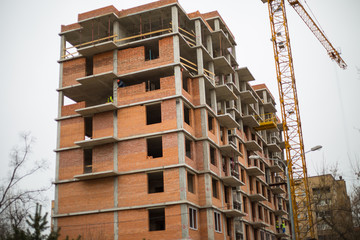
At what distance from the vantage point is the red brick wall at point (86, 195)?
39.7 meters

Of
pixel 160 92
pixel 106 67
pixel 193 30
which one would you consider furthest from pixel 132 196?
pixel 193 30

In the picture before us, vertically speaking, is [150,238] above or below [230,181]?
below

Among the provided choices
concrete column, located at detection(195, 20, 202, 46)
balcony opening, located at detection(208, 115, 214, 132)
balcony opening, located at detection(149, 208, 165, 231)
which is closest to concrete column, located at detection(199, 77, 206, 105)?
balcony opening, located at detection(208, 115, 214, 132)

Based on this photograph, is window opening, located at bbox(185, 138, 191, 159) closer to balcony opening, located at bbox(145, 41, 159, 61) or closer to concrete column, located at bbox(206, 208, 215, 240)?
concrete column, located at bbox(206, 208, 215, 240)

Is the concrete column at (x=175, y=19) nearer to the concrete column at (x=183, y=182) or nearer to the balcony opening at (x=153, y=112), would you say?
the balcony opening at (x=153, y=112)

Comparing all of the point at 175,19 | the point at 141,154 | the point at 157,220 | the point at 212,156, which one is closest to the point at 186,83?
the point at 175,19

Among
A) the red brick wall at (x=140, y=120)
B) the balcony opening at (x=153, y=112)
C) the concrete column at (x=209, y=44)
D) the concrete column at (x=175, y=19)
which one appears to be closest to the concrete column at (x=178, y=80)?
the red brick wall at (x=140, y=120)

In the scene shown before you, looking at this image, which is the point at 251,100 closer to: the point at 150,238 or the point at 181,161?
the point at 181,161

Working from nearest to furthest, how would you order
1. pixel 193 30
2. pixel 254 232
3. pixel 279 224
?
pixel 193 30 → pixel 254 232 → pixel 279 224

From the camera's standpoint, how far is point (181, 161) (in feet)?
125

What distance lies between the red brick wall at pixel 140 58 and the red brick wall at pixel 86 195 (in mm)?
9491

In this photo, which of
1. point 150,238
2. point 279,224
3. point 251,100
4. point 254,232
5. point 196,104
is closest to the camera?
point 150,238

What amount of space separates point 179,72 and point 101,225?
13.6m

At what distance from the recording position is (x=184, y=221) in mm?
36719
